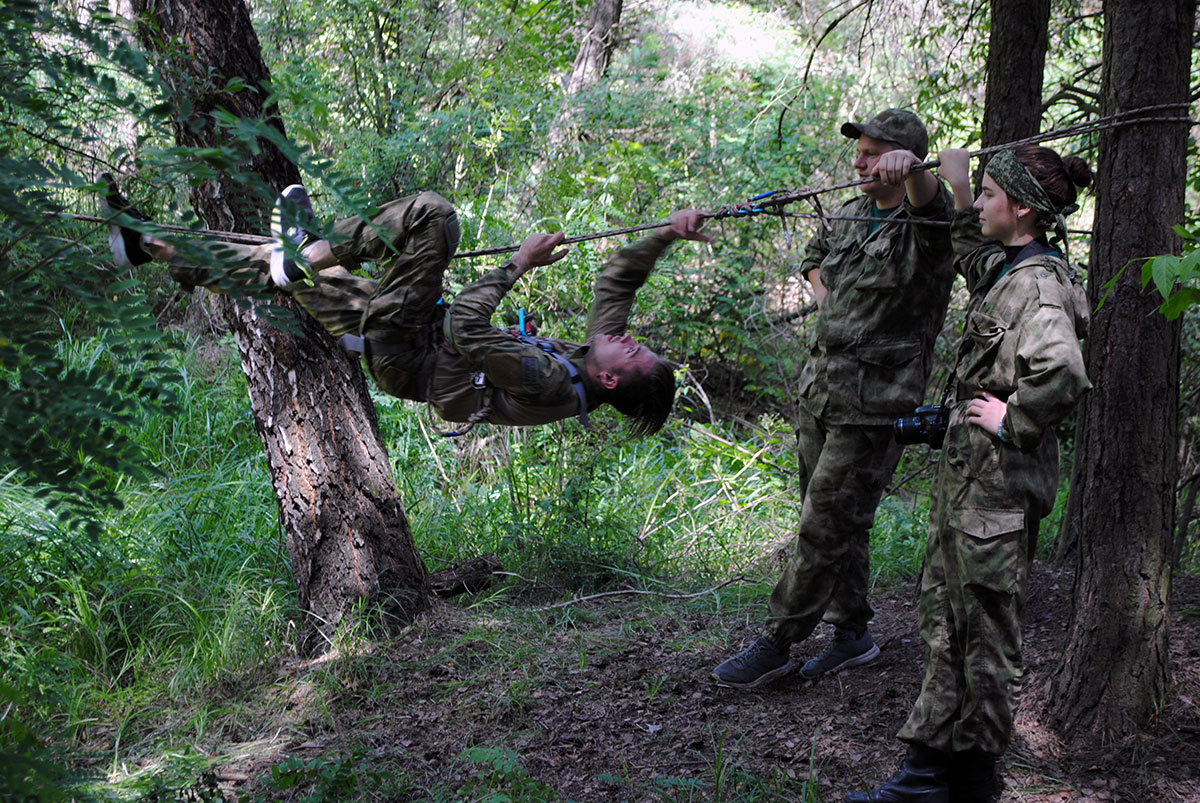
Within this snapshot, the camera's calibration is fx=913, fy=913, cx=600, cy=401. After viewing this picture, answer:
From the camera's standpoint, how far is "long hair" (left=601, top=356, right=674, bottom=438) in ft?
11.6

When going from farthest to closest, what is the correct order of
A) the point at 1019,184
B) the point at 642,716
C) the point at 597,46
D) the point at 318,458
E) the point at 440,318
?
the point at 597,46 → the point at 318,458 → the point at 642,716 → the point at 440,318 → the point at 1019,184

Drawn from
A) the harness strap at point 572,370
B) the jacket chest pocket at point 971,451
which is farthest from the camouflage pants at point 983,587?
the harness strap at point 572,370

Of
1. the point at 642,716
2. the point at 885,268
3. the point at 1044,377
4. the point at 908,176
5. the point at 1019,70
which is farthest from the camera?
the point at 1019,70

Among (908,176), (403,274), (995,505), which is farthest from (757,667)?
(403,274)

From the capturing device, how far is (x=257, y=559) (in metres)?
4.87

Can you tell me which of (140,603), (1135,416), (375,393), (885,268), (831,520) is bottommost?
(140,603)

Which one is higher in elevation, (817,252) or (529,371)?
(817,252)

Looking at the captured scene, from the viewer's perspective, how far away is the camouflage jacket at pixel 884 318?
11.6 feet

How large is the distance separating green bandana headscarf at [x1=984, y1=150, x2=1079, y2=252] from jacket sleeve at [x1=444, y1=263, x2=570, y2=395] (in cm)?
164

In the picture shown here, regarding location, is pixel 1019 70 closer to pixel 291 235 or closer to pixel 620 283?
pixel 620 283

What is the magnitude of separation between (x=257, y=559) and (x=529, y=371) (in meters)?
2.36

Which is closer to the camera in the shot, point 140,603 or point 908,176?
point 908,176

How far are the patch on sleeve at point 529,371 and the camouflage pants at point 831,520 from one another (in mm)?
1231

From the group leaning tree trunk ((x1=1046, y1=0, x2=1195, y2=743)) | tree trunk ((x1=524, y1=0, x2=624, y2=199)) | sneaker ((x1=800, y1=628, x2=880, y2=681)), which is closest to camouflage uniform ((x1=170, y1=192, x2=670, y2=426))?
sneaker ((x1=800, y1=628, x2=880, y2=681))
